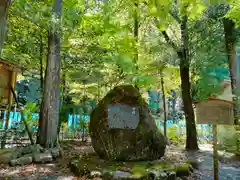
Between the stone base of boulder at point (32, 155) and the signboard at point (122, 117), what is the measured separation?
2.16 meters

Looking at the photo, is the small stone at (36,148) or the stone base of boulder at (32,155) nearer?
the stone base of boulder at (32,155)

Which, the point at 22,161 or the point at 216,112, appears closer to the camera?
the point at 216,112

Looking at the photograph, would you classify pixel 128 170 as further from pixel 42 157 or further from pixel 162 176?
pixel 42 157

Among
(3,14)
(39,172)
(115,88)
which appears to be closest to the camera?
(3,14)

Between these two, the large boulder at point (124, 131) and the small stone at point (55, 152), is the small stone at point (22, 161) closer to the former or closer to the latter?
the small stone at point (55, 152)

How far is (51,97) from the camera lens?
7.27 meters

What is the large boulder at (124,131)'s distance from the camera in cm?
555

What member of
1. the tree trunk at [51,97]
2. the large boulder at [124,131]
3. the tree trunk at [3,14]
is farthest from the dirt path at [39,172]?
the tree trunk at [3,14]

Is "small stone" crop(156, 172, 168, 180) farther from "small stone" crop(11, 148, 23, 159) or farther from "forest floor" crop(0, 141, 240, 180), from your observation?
"small stone" crop(11, 148, 23, 159)

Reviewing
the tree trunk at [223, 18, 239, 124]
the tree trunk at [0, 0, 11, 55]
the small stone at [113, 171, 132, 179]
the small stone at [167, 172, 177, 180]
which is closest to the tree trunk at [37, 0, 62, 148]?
the small stone at [113, 171, 132, 179]

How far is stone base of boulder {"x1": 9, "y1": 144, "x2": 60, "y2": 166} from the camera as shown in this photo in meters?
5.68

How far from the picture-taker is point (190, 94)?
8.95 metres

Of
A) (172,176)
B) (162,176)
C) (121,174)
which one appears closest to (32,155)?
(121,174)

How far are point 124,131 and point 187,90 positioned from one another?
442cm
